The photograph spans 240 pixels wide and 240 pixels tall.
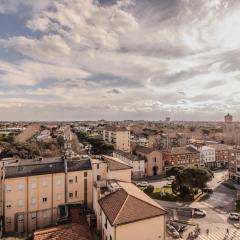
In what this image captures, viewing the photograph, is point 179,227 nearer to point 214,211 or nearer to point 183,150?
point 214,211

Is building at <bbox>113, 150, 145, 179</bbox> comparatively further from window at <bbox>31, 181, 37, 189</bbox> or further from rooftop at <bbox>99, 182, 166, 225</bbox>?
rooftop at <bbox>99, 182, 166, 225</bbox>

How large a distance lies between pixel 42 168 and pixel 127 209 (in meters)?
16.9

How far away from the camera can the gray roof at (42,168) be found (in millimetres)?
38594

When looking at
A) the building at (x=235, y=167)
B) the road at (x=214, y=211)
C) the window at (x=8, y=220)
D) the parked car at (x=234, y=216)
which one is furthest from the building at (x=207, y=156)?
the window at (x=8, y=220)

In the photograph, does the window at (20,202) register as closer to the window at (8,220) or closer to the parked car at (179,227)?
the window at (8,220)

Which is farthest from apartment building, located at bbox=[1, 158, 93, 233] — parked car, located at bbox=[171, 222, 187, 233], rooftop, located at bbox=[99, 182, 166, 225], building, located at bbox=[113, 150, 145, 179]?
building, located at bbox=[113, 150, 145, 179]

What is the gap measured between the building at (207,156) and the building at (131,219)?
57427 mm

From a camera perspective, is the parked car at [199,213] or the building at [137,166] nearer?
the parked car at [199,213]

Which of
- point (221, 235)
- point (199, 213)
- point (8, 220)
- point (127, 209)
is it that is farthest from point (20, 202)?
point (221, 235)

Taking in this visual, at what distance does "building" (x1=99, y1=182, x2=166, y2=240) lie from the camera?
27.3 m

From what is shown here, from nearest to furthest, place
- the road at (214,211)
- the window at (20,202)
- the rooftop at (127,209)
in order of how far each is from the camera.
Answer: the rooftop at (127,209) → the road at (214,211) → the window at (20,202)

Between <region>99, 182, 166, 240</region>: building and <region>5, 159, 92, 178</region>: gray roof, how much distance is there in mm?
11905

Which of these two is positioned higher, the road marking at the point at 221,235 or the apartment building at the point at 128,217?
the apartment building at the point at 128,217

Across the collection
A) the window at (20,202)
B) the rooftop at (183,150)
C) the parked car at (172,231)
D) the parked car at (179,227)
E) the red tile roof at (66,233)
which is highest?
the rooftop at (183,150)
